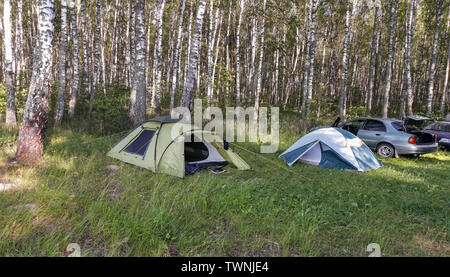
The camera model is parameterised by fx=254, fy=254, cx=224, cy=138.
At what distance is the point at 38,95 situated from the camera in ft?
19.1

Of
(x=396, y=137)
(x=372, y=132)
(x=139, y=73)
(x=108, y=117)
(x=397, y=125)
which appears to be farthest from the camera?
(x=139, y=73)

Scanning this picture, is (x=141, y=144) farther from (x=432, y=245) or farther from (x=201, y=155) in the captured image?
(x=432, y=245)

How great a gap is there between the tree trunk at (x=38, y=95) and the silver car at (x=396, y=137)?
9.97 metres

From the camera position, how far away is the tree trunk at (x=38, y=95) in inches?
226

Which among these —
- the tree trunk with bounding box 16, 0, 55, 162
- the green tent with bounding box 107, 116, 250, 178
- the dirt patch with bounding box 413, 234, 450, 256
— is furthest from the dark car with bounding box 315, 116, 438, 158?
the tree trunk with bounding box 16, 0, 55, 162

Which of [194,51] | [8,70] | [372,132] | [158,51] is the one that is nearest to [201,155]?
[194,51]

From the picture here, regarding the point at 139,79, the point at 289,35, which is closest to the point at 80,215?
the point at 139,79

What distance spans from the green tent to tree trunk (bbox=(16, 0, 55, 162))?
178cm

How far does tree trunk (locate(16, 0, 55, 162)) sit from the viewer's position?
18.8 ft

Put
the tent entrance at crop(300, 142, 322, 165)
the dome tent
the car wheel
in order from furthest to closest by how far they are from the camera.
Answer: the car wheel
the tent entrance at crop(300, 142, 322, 165)
the dome tent

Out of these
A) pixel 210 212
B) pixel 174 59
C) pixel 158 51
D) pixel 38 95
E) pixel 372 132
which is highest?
pixel 174 59

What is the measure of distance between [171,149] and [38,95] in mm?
3254

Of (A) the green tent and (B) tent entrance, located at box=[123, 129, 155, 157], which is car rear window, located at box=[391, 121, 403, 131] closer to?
(A) the green tent

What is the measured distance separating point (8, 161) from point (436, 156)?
43.1 feet
